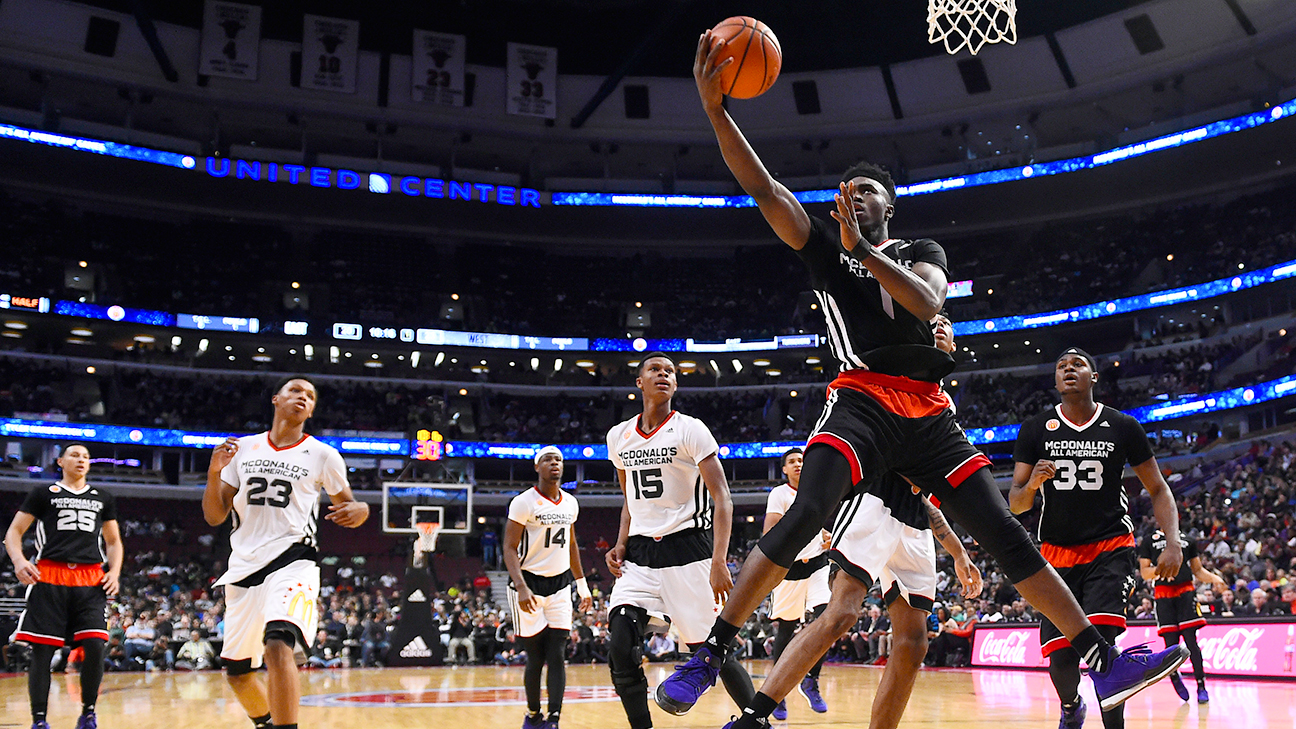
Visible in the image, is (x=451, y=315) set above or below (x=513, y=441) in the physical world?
above

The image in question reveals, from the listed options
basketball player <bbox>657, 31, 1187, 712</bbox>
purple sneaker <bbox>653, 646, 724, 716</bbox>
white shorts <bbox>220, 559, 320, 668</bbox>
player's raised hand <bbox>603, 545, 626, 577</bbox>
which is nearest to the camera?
purple sneaker <bbox>653, 646, 724, 716</bbox>

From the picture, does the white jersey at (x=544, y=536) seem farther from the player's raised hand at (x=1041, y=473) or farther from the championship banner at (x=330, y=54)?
the championship banner at (x=330, y=54)

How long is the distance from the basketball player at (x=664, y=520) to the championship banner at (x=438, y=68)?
33.8 meters

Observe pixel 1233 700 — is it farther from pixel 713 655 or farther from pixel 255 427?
pixel 255 427

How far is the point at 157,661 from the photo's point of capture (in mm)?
24328

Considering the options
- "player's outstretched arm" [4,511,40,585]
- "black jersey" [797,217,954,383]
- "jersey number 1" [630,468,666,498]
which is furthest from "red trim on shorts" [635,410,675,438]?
"player's outstretched arm" [4,511,40,585]

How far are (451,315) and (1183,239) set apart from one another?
2939cm

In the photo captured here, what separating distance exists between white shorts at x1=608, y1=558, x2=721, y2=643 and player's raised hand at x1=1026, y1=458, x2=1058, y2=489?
7.23 feet

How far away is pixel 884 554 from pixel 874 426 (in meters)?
1.97

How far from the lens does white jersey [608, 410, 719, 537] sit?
732 centimetres

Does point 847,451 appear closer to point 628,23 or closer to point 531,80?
point 531,80

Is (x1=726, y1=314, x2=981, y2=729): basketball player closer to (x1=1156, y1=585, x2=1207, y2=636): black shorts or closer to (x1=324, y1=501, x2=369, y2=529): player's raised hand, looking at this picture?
(x1=324, y1=501, x2=369, y2=529): player's raised hand

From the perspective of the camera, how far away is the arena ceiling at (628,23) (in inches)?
1505

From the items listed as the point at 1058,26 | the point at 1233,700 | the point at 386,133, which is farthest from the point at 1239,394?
the point at 386,133
